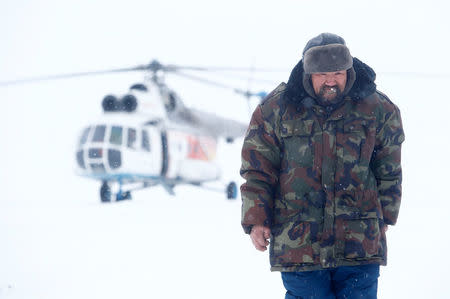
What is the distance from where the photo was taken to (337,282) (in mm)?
2275

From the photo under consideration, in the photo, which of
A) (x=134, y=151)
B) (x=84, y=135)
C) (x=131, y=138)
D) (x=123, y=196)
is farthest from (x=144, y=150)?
(x=84, y=135)

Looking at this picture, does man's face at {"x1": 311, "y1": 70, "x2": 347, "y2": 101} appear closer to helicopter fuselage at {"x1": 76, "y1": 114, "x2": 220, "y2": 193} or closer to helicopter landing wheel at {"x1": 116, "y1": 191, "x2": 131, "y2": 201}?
helicopter fuselage at {"x1": 76, "y1": 114, "x2": 220, "y2": 193}

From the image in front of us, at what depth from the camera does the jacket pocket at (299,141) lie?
2.27m

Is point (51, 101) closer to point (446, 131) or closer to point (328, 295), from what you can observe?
point (446, 131)

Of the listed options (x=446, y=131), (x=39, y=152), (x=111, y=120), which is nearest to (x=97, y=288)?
(x=111, y=120)

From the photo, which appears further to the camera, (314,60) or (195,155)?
(195,155)

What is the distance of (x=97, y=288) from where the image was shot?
13.8 feet

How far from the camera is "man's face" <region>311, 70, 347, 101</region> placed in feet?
7.49

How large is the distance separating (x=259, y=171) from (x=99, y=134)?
1018cm

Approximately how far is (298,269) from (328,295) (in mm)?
202

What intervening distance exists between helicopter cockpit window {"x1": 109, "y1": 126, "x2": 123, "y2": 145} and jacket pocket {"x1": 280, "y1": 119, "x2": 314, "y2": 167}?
1012cm

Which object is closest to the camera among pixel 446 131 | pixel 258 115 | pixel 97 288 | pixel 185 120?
pixel 258 115

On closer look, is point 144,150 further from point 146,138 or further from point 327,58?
point 327,58

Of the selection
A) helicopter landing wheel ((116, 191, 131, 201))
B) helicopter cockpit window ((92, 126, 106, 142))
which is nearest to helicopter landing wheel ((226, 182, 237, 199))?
helicopter landing wheel ((116, 191, 131, 201))
